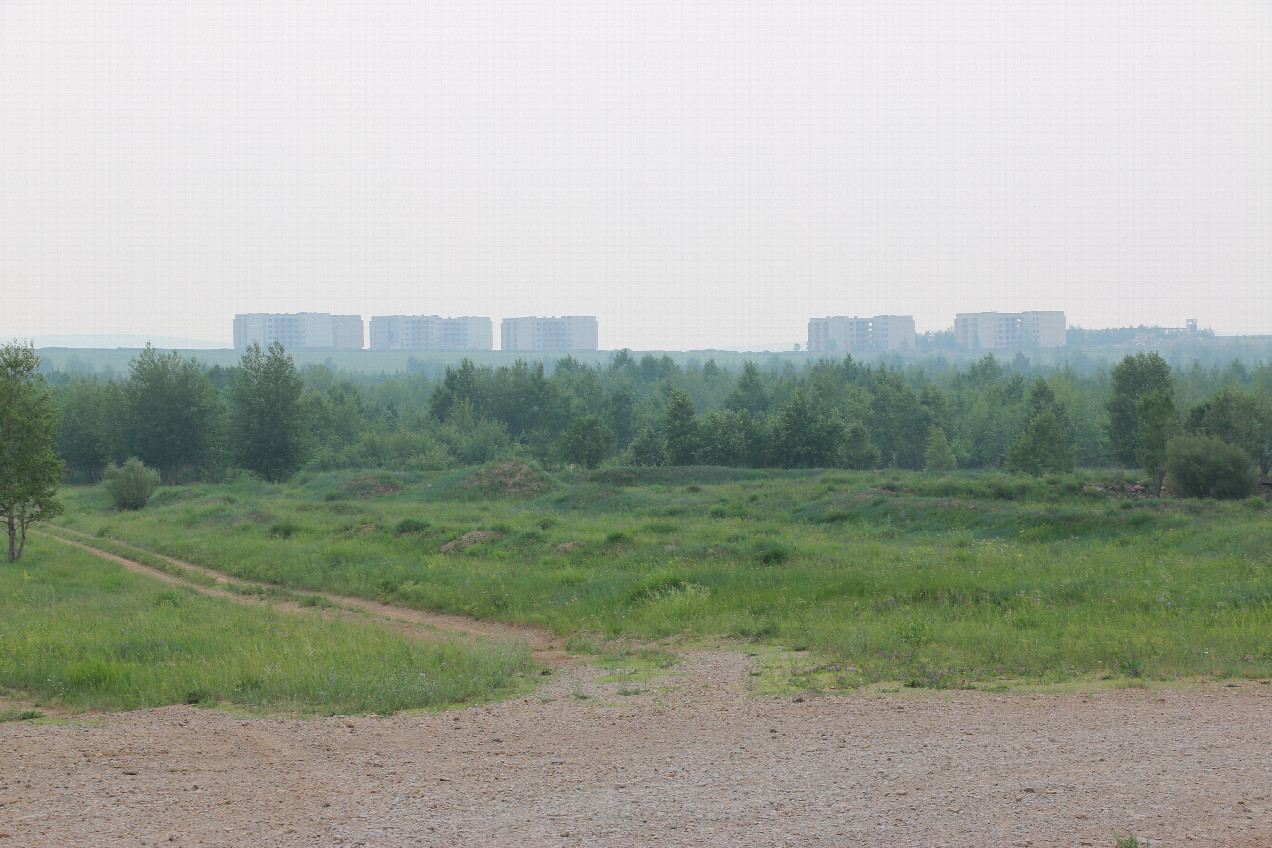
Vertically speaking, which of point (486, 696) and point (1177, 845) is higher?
point (1177, 845)

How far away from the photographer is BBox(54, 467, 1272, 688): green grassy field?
10.9 meters

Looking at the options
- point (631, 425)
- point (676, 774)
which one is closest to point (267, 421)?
point (631, 425)

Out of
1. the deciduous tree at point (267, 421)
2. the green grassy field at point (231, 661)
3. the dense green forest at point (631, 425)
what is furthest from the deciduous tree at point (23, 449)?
the dense green forest at point (631, 425)

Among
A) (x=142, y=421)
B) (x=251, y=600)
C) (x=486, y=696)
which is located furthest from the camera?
(x=142, y=421)

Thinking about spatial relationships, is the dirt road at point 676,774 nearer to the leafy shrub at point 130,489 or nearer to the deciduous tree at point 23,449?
the deciduous tree at point 23,449

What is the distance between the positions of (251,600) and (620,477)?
27.3m

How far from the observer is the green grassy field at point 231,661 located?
32.3ft

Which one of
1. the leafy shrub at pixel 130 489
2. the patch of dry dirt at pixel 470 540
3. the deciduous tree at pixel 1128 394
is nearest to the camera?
the patch of dry dirt at pixel 470 540

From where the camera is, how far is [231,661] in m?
11.2

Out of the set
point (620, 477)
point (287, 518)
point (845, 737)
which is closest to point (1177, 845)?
point (845, 737)

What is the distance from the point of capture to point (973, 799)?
6109 millimetres

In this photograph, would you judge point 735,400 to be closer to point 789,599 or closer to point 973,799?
point 789,599

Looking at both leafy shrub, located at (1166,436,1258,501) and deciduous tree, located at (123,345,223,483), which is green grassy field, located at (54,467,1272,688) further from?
deciduous tree, located at (123,345,223,483)

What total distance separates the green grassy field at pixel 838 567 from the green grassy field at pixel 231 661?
122 inches
